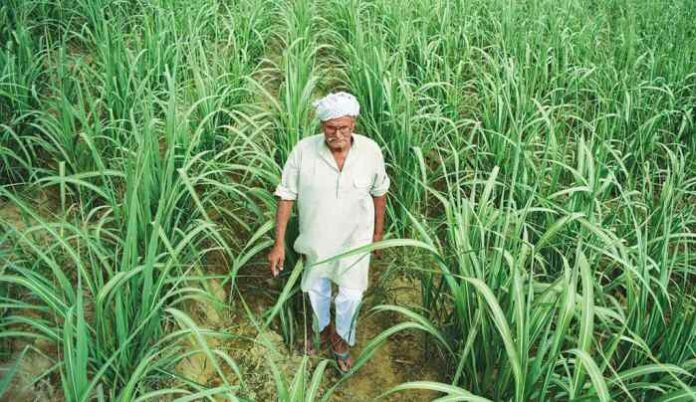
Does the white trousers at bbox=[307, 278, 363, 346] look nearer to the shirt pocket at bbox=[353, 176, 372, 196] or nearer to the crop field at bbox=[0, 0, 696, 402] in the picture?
the crop field at bbox=[0, 0, 696, 402]

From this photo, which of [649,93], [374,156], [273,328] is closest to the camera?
[374,156]

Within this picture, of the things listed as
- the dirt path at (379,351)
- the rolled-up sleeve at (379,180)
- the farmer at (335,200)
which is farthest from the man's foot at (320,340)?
the rolled-up sleeve at (379,180)

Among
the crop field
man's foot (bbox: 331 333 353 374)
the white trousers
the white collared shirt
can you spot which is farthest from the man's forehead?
man's foot (bbox: 331 333 353 374)

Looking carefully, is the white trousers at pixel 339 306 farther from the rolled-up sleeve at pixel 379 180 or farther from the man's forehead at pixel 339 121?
the man's forehead at pixel 339 121

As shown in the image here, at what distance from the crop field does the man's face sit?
38cm

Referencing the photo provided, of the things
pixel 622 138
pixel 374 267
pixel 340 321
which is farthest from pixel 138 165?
pixel 622 138

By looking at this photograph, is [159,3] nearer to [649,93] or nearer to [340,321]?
[340,321]

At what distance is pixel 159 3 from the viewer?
2.94 metres

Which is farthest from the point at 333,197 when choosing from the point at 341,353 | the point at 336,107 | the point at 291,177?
the point at 341,353

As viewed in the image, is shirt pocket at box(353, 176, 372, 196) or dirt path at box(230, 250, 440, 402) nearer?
shirt pocket at box(353, 176, 372, 196)

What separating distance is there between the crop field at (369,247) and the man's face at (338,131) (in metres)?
0.38

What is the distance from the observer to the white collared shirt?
164 centimetres

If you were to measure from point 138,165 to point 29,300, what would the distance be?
0.56 meters

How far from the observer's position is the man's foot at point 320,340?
6.35ft
